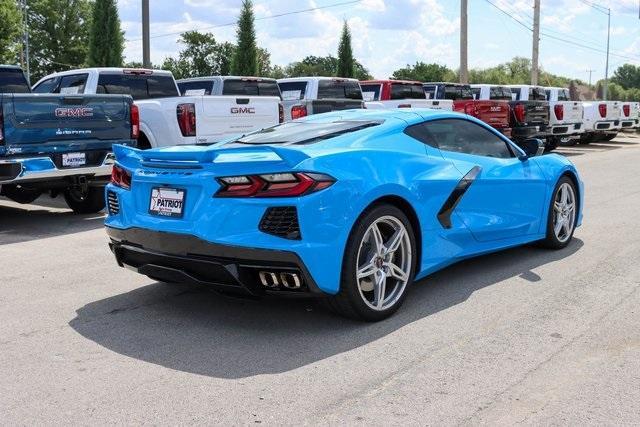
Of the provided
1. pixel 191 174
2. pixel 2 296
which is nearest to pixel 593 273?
pixel 191 174

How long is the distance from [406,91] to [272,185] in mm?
14813

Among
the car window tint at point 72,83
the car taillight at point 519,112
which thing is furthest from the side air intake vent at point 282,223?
the car taillight at point 519,112

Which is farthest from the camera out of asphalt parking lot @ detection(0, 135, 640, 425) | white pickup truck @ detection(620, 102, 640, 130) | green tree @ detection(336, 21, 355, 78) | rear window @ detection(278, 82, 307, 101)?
green tree @ detection(336, 21, 355, 78)

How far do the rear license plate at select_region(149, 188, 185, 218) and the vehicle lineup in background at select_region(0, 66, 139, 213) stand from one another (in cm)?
410

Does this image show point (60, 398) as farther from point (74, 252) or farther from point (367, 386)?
point (74, 252)

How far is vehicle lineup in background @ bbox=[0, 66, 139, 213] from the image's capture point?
800 cm

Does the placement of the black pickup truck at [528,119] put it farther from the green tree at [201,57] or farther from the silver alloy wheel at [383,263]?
the green tree at [201,57]

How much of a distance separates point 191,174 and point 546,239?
3.77 metres

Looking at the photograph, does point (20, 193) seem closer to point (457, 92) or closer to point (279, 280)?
point (279, 280)

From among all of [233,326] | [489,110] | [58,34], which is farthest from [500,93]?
[58,34]

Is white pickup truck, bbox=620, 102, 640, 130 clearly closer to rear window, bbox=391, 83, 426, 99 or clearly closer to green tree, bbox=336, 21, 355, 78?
rear window, bbox=391, 83, 426, 99

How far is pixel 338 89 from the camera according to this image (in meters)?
16.0

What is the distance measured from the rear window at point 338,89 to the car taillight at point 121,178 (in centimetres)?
1087

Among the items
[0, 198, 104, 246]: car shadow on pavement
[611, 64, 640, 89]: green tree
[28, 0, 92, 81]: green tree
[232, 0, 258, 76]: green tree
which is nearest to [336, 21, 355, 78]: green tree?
[232, 0, 258, 76]: green tree
